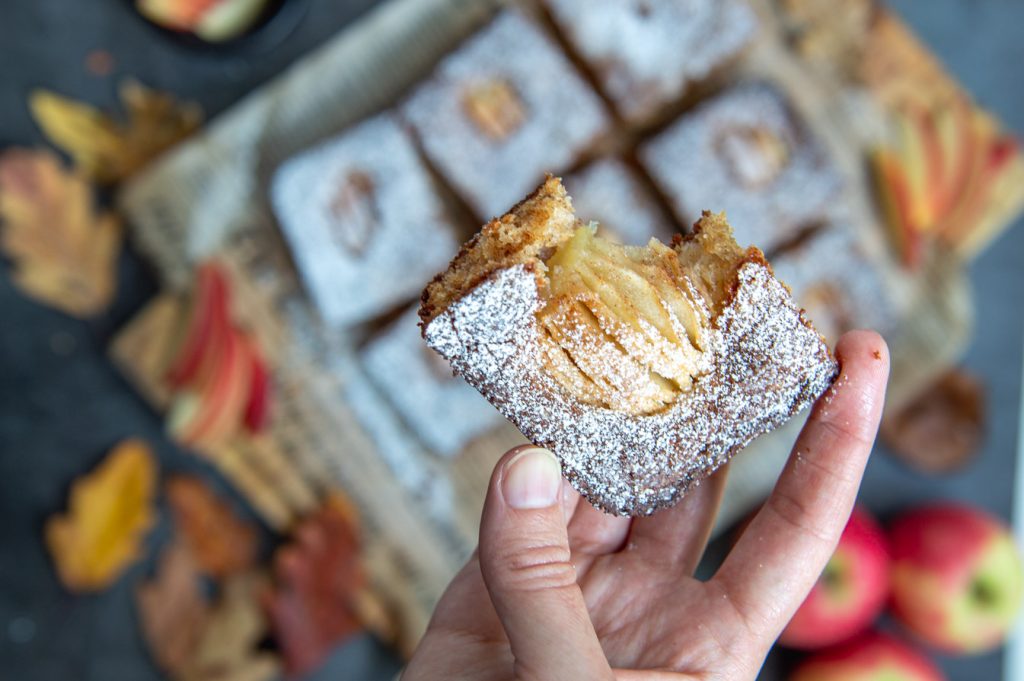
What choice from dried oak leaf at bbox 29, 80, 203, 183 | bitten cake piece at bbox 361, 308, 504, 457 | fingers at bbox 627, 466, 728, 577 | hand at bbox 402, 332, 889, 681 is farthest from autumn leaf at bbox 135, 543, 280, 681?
fingers at bbox 627, 466, 728, 577

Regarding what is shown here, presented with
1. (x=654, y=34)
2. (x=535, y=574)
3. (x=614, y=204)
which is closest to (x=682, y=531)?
(x=535, y=574)

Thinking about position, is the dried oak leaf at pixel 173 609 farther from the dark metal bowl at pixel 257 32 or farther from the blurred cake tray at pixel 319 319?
the dark metal bowl at pixel 257 32

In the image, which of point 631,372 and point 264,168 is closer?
point 631,372

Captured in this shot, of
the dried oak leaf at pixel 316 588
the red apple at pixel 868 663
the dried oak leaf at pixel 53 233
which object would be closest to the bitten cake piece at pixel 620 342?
the dried oak leaf at pixel 316 588

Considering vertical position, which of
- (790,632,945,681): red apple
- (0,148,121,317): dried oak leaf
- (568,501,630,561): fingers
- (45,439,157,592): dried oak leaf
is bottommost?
(790,632,945,681): red apple

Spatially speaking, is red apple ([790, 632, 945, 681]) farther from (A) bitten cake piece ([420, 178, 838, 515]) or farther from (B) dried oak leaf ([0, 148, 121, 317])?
(B) dried oak leaf ([0, 148, 121, 317])

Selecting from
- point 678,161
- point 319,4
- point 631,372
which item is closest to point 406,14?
point 319,4

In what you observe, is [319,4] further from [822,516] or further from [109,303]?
[822,516]
